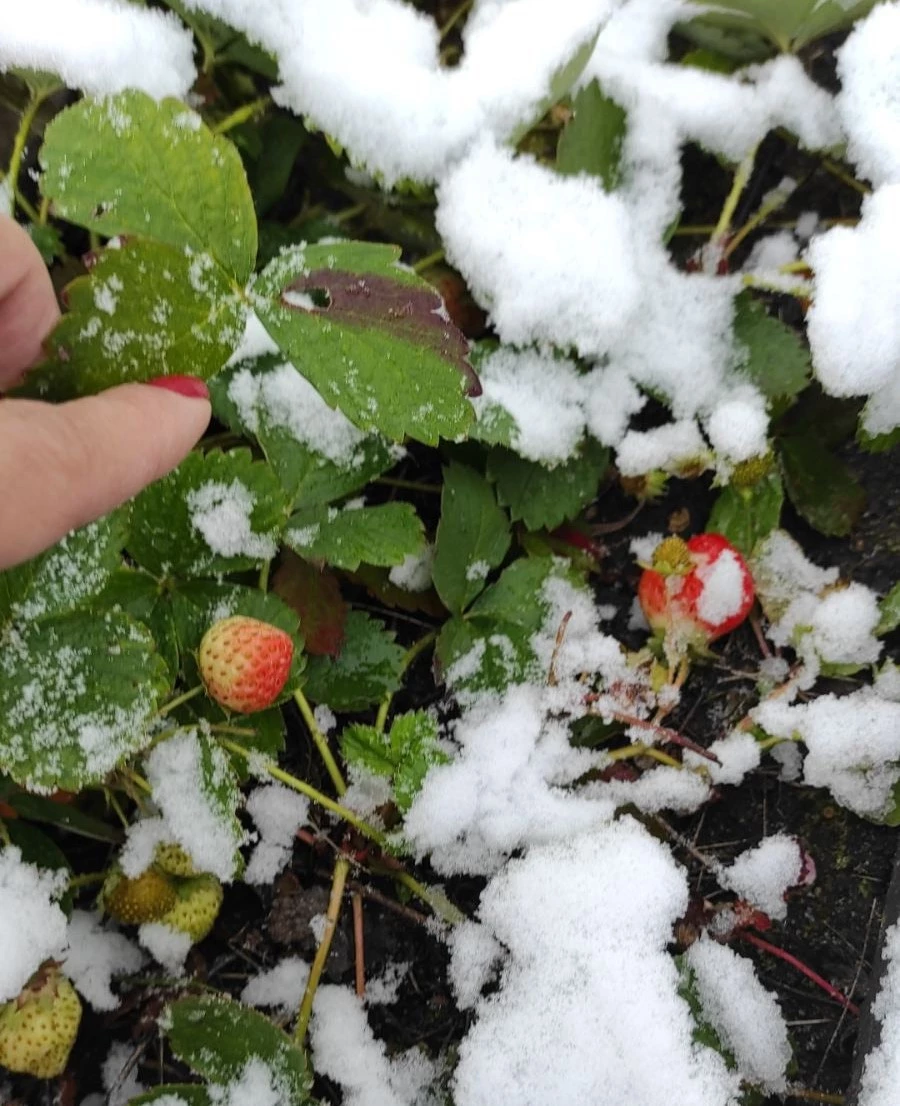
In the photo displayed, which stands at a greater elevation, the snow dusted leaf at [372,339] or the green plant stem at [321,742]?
the snow dusted leaf at [372,339]

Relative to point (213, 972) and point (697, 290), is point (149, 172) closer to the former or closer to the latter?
point (697, 290)

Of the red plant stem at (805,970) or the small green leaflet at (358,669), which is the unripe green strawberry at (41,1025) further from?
the red plant stem at (805,970)

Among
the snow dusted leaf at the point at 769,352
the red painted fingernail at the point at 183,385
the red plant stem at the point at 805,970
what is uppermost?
the snow dusted leaf at the point at 769,352

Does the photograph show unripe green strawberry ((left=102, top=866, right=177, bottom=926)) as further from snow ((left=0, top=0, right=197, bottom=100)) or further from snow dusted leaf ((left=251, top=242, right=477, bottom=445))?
snow ((left=0, top=0, right=197, bottom=100))

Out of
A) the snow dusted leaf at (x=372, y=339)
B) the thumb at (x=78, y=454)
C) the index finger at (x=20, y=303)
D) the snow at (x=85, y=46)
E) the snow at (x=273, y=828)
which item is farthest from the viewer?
the snow at (x=273, y=828)

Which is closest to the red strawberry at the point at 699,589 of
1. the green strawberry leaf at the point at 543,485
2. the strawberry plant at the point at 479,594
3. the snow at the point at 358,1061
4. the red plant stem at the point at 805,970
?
the strawberry plant at the point at 479,594
